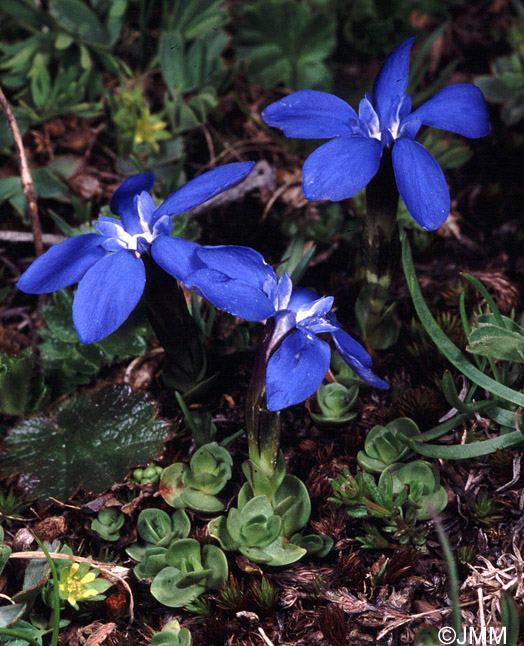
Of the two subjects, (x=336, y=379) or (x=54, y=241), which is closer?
(x=336, y=379)

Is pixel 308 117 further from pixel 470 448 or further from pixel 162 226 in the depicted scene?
pixel 470 448

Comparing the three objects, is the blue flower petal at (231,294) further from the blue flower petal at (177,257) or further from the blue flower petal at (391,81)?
the blue flower petal at (391,81)

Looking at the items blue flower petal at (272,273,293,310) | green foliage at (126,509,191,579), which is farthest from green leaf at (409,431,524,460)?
green foliage at (126,509,191,579)

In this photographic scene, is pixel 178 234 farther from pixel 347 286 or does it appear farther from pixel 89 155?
pixel 89 155

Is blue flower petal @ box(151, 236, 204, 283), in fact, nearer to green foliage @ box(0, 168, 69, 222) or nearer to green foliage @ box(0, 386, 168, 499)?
green foliage @ box(0, 386, 168, 499)

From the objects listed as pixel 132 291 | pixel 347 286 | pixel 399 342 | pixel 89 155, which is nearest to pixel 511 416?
pixel 399 342

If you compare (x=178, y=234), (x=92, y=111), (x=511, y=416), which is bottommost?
(x=511, y=416)
